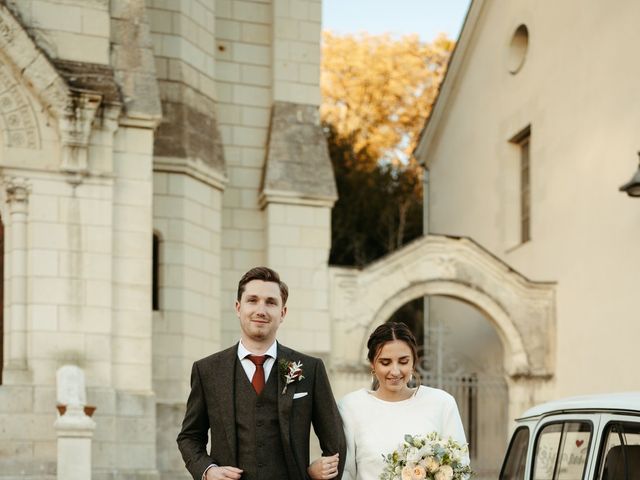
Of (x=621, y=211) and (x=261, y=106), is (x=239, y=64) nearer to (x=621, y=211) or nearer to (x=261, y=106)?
(x=261, y=106)

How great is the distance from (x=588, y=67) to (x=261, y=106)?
5.48 metres

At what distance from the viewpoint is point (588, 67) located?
19.4 meters

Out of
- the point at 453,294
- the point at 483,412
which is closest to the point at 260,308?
the point at 453,294

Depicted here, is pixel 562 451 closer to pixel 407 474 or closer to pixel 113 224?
pixel 407 474

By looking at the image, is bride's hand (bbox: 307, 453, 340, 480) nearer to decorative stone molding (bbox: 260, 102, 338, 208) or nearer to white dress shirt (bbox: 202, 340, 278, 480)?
white dress shirt (bbox: 202, 340, 278, 480)

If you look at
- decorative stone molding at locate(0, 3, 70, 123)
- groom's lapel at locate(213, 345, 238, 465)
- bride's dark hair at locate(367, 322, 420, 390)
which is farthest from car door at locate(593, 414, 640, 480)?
decorative stone molding at locate(0, 3, 70, 123)

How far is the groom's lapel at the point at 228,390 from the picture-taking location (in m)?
5.32

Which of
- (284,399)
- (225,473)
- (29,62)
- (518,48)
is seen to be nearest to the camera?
(225,473)

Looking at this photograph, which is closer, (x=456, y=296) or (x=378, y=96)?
(x=456, y=296)

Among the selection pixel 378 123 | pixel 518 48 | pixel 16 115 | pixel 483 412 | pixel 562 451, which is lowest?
pixel 483 412

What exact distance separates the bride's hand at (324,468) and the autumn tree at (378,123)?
2950 centimetres

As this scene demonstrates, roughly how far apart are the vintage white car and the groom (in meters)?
1.86

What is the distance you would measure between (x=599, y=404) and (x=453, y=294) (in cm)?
1315

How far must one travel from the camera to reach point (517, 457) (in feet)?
26.0
